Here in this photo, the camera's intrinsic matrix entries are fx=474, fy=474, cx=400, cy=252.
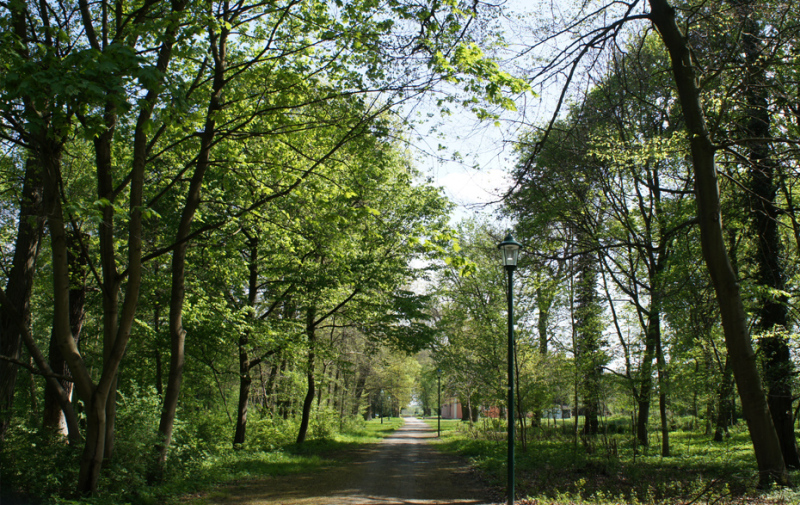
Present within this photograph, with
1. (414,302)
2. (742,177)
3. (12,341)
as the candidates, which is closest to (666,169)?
(742,177)

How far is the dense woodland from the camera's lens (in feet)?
18.7

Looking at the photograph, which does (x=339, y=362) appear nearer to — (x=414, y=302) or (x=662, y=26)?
(x=414, y=302)

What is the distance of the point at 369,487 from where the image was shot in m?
10.0

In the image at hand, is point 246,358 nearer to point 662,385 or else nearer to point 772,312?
point 662,385

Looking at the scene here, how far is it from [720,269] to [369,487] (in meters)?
7.80

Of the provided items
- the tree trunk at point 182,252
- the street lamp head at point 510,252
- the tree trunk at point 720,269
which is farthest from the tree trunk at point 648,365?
the tree trunk at point 182,252

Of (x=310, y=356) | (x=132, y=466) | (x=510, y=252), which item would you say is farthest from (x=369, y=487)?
(x=310, y=356)

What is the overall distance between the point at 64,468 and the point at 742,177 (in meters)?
13.1

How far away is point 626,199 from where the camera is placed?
1470 centimetres

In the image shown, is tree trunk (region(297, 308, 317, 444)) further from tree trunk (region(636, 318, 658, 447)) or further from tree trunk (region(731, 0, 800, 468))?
tree trunk (region(731, 0, 800, 468))

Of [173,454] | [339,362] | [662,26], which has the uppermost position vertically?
[662,26]

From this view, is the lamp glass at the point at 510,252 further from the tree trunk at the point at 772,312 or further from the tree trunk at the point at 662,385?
the tree trunk at the point at 662,385

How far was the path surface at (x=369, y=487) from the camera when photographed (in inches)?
336

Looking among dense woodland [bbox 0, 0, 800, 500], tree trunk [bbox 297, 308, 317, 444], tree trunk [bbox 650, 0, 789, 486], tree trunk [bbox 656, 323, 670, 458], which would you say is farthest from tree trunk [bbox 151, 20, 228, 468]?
tree trunk [bbox 656, 323, 670, 458]
